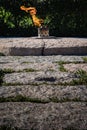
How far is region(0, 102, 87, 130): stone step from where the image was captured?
2053 millimetres

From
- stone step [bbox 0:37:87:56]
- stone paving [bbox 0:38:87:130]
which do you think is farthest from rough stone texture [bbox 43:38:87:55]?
stone paving [bbox 0:38:87:130]

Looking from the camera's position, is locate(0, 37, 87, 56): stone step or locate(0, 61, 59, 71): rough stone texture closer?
locate(0, 61, 59, 71): rough stone texture

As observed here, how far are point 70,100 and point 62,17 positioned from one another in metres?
5.70

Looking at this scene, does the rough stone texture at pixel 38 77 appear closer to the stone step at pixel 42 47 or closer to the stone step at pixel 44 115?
the stone step at pixel 44 115

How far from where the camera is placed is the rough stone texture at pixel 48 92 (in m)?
2.70

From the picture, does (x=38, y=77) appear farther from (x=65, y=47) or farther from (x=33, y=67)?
(x=65, y=47)

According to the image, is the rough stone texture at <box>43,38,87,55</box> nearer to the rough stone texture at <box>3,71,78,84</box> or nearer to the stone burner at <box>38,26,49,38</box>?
the stone burner at <box>38,26,49,38</box>

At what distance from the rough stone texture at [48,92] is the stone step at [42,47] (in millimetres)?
2658

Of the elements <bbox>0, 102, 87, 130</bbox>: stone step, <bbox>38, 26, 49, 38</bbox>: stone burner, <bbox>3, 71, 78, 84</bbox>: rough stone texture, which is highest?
<bbox>0, 102, 87, 130</bbox>: stone step

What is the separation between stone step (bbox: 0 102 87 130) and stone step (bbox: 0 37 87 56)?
3222 millimetres

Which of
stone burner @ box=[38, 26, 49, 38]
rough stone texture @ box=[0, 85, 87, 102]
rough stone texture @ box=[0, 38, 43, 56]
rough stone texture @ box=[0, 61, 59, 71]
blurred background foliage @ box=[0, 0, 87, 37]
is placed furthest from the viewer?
blurred background foliage @ box=[0, 0, 87, 37]

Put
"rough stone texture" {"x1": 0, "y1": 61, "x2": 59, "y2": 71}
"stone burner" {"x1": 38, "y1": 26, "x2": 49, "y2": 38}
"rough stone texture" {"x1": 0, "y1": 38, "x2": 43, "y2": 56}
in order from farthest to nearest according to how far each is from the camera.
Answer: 1. "stone burner" {"x1": 38, "y1": 26, "x2": 49, "y2": 38}
2. "rough stone texture" {"x1": 0, "y1": 38, "x2": 43, "y2": 56}
3. "rough stone texture" {"x1": 0, "y1": 61, "x2": 59, "y2": 71}

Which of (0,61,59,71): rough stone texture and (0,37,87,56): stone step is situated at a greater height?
(0,61,59,71): rough stone texture

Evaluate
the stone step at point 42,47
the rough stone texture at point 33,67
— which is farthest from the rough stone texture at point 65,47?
the rough stone texture at point 33,67
